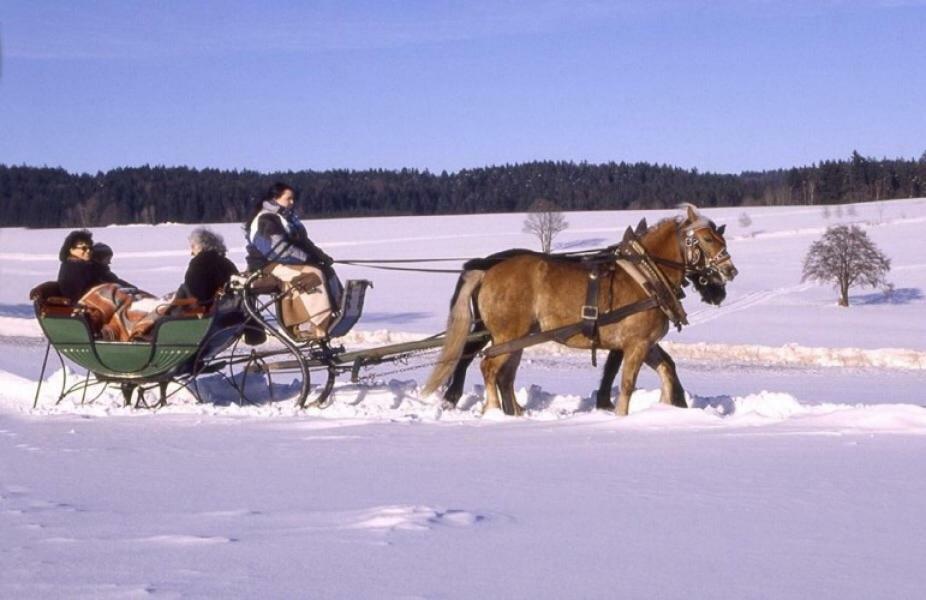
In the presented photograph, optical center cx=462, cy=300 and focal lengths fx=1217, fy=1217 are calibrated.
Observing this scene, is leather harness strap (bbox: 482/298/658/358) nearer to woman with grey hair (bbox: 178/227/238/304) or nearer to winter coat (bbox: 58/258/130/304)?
woman with grey hair (bbox: 178/227/238/304)

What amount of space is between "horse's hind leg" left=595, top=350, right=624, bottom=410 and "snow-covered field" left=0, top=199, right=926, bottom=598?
8.7 inches

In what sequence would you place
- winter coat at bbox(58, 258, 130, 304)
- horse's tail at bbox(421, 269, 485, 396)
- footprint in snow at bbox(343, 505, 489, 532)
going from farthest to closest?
1. winter coat at bbox(58, 258, 130, 304)
2. horse's tail at bbox(421, 269, 485, 396)
3. footprint in snow at bbox(343, 505, 489, 532)

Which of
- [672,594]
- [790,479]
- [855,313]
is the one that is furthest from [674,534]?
[855,313]

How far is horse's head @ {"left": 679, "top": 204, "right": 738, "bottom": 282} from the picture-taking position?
934 cm

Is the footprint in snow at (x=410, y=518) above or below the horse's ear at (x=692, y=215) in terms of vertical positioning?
below

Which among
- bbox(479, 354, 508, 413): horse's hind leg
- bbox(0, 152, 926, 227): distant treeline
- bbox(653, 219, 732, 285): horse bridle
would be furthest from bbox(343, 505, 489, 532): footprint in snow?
bbox(0, 152, 926, 227): distant treeline

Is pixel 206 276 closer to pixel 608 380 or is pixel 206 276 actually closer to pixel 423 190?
pixel 608 380

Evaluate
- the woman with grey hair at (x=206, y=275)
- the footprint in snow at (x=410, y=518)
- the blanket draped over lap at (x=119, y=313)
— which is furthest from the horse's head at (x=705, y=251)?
the footprint in snow at (x=410, y=518)

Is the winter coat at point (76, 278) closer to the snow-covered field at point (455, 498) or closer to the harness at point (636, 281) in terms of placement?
the snow-covered field at point (455, 498)

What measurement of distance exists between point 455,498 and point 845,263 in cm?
4113

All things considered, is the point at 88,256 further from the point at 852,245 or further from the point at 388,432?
the point at 852,245

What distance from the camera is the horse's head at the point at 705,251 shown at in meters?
9.34

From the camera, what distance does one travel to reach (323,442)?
7.59 metres

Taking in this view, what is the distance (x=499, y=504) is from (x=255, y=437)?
284 centimetres
